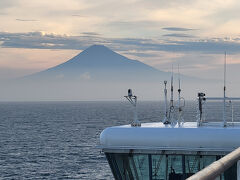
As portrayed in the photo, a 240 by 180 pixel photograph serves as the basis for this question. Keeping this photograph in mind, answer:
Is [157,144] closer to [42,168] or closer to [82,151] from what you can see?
[42,168]

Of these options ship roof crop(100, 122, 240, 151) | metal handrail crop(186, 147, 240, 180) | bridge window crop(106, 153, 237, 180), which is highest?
metal handrail crop(186, 147, 240, 180)

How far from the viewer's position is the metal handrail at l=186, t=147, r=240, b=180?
376cm

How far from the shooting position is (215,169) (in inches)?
160

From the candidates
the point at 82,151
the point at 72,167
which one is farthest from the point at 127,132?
the point at 82,151

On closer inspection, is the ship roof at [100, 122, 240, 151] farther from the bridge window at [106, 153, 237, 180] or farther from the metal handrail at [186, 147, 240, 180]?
the metal handrail at [186, 147, 240, 180]

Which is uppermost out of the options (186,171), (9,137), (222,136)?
(222,136)

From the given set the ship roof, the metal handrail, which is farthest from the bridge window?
the metal handrail

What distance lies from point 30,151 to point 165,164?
249 ft

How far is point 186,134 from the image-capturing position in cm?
1427

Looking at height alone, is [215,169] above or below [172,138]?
above

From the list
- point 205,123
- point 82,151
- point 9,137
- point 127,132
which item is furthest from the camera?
point 9,137

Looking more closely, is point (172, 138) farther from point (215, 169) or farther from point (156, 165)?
point (215, 169)

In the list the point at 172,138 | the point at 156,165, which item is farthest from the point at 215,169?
the point at 156,165

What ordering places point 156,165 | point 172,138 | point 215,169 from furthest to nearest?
1. point 156,165
2. point 172,138
3. point 215,169
